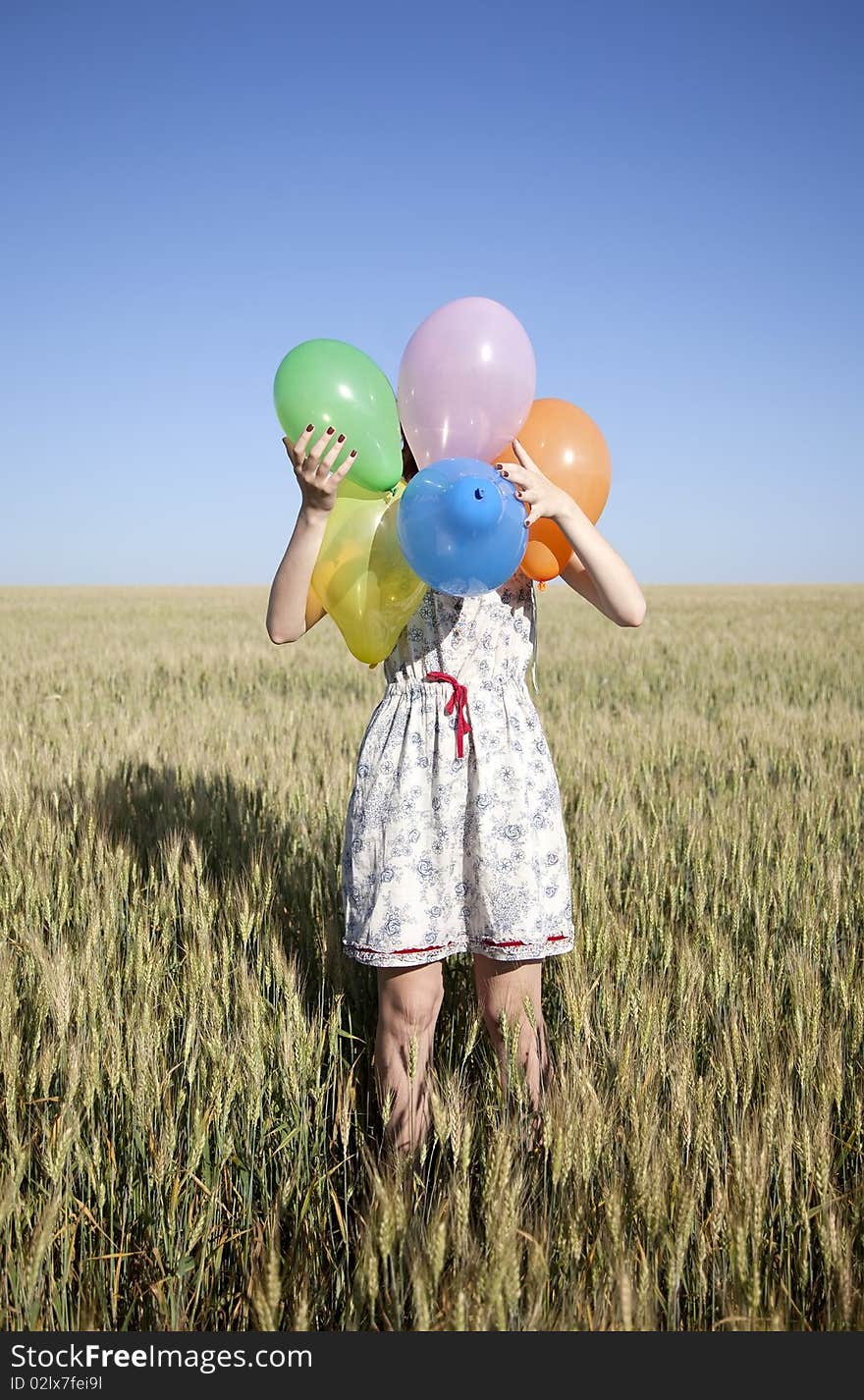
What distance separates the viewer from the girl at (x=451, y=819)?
164cm

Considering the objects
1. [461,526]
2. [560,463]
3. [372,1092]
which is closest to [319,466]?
[461,526]

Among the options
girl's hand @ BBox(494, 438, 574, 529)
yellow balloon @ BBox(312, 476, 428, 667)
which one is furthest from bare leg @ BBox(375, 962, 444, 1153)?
girl's hand @ BBox(494, 438, 574, 529)

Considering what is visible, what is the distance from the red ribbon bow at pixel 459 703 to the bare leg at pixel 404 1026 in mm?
424

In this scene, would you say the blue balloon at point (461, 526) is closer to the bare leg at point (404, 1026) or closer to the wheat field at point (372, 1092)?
the bare leg at point (404, 1026)

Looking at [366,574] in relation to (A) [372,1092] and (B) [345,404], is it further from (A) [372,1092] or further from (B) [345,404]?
(A) [372,1092]

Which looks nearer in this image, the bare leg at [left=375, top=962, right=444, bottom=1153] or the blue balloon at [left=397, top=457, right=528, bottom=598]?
the blue balloon at [left=397, top=457, right=528, bottom=598]

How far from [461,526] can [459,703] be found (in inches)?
14.5

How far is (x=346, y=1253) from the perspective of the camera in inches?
51.1

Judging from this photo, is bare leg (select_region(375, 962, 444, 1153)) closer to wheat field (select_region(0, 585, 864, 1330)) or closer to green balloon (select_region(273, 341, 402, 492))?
wheat field (select_region(0, 585, 864, 1330))

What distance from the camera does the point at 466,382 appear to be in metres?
1.65

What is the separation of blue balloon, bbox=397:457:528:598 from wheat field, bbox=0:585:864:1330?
0.82 meters

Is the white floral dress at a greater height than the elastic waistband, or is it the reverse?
the elastic waistband

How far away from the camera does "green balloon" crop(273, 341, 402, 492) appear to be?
1617mm

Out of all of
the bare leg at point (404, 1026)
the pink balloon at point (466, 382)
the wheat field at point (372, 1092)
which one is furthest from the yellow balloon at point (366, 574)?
the wheat field at point (372, 1092)
